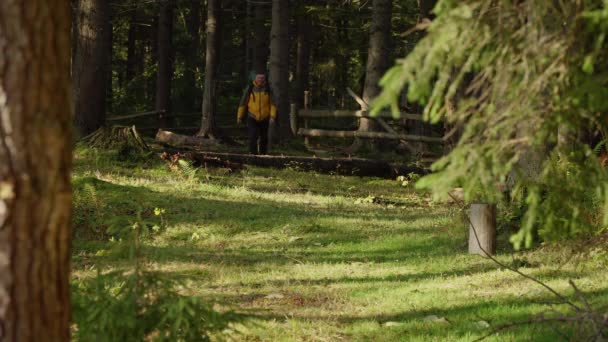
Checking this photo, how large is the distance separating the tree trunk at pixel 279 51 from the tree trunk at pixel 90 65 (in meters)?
6.44

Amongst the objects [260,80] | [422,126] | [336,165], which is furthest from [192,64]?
[336,165]

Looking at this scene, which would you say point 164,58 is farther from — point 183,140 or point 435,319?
point 435,319

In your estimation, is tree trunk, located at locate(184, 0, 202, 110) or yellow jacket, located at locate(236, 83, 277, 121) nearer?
yellow jacket, located at locate(236, 83, 277, 121)

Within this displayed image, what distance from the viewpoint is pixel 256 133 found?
18.2 metres

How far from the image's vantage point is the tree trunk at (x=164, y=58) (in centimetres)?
2959

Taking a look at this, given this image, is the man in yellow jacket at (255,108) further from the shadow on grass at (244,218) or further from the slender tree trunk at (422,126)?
the shadow on grass at (244,218)

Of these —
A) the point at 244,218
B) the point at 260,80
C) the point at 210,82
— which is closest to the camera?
the point at 244,218

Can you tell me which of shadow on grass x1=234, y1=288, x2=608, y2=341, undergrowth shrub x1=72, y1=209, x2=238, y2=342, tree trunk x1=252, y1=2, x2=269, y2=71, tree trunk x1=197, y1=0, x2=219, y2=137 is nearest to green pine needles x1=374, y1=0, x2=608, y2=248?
undergrowth shrub x1=72, y1=209, x2=238, y2=342

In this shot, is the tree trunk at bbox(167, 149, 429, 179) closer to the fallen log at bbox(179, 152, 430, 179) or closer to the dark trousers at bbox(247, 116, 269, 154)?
the fallen log at bbox(179, 152, 430, 179)

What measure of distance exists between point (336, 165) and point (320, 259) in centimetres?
734

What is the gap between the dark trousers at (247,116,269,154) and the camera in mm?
18109

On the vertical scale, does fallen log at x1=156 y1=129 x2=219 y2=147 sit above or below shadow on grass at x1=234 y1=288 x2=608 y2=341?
above

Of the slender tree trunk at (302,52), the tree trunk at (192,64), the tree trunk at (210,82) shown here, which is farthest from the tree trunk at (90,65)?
the tree trunk at (192,64)

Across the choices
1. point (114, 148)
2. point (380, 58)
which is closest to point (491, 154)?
point (114, 148)
